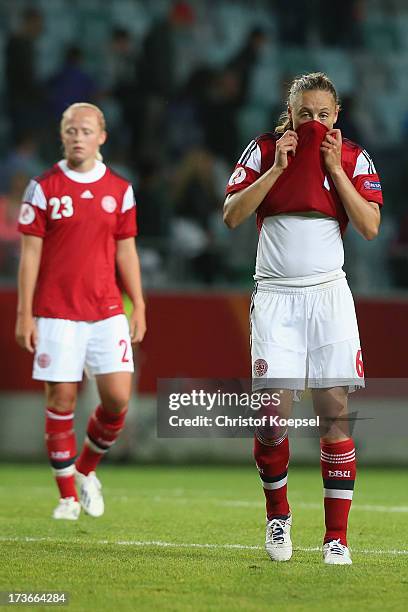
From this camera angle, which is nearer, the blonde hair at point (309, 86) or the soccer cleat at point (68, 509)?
the blonde hair at point (309, 86)

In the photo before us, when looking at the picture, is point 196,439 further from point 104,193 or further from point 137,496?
point 104,193

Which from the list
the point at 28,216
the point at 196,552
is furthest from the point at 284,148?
the point at 28,216

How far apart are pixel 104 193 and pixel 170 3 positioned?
997cm

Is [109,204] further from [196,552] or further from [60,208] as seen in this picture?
[196,552]

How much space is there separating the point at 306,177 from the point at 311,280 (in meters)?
0.43

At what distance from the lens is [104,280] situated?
7145mm

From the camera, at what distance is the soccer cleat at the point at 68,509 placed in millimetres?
7367

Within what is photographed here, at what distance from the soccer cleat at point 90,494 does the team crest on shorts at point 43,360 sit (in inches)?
29.9

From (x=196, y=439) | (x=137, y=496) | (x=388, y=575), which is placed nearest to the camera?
(x=388, y=575)

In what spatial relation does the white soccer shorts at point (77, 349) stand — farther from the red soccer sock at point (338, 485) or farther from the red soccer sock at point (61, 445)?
the red soccer sock at point (338, 485)

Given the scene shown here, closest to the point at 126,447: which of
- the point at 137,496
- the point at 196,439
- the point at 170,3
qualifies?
the point at 196,439

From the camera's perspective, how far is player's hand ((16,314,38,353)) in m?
7.00

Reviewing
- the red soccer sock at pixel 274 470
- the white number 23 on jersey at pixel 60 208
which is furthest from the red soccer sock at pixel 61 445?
the red soccer sock at pixel 274 470

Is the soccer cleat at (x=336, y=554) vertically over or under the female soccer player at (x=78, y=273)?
under
